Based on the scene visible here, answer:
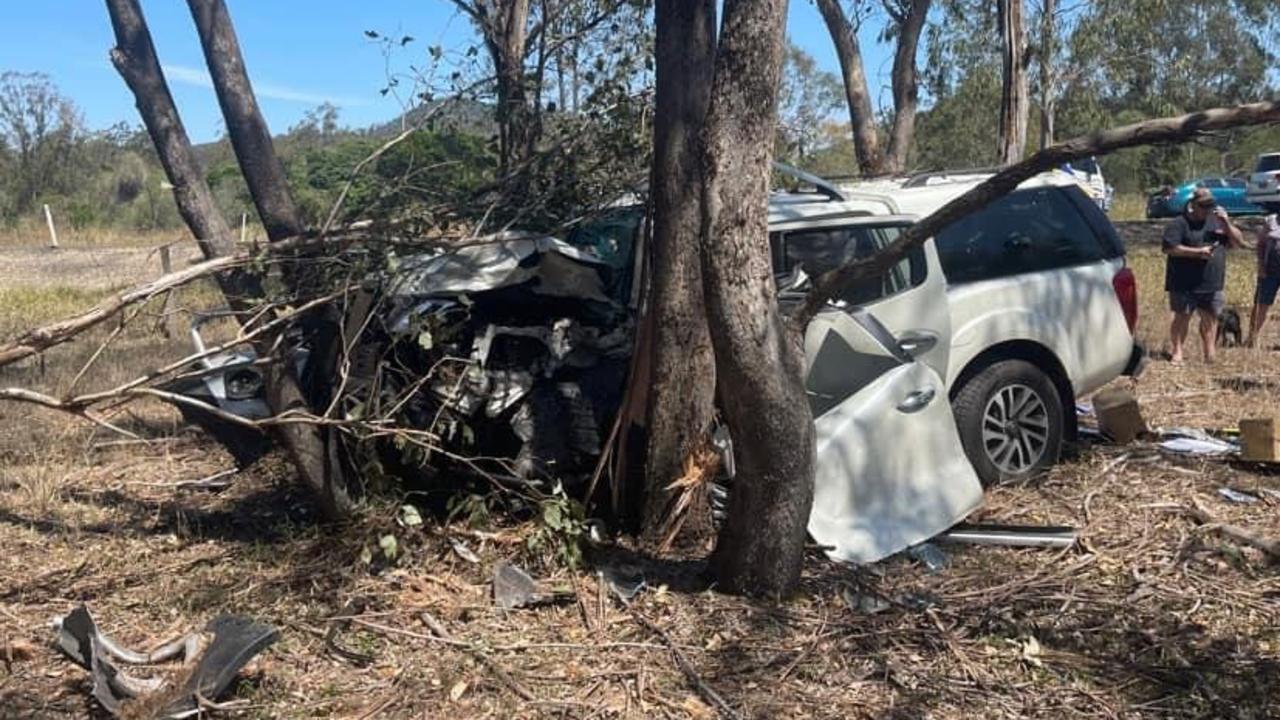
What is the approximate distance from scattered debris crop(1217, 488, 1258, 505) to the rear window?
101ft

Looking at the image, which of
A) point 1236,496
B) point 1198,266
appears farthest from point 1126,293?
point 1198,266

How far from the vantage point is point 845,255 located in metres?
6.20

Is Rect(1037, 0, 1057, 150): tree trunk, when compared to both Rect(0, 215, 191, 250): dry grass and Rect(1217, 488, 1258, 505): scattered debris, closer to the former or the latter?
Rect(1217, 488, 1258, 505): scattered debris

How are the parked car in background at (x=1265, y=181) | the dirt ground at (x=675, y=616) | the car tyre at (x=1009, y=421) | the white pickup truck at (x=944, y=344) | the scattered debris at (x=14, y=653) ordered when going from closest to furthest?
the dirt ground at (x=675, y=616), the scattered debris at (x=14, y=653), the white pickup truck at (x=944, y=344), the car tyre at (x=1009, y=421), the parked car in background at (x=1265, y=181)

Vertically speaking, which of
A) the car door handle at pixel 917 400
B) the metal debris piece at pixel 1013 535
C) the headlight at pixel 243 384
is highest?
the headlight at pixel 243 384

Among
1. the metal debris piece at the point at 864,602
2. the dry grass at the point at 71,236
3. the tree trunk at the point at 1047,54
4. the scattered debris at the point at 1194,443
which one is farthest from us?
the dry grass at the point at 71,236

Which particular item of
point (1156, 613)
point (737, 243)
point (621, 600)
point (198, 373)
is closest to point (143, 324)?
point (198, 373)

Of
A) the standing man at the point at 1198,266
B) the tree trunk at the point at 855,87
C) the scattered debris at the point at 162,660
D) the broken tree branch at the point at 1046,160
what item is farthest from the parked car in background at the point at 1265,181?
the scattered debris at the point at 162,660

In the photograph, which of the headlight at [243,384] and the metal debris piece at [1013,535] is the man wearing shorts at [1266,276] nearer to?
the metal debris piece at [1013,535]

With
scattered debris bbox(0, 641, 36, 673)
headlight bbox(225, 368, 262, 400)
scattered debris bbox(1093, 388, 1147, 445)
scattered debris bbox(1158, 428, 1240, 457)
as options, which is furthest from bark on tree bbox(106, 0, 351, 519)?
scattered debris bbox(1158, 428, 1240, 457)

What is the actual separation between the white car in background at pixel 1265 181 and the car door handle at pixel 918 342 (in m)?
28.9

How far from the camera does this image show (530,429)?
5.31 m

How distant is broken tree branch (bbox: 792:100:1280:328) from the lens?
374cm

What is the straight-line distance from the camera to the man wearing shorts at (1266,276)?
34.3ft
